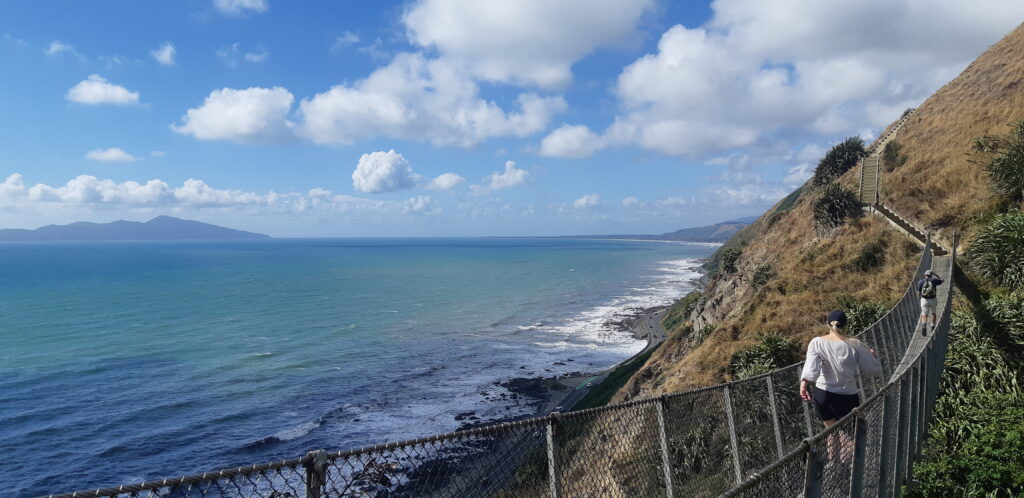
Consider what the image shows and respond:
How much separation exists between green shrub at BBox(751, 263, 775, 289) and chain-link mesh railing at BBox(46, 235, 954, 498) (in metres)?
20.9

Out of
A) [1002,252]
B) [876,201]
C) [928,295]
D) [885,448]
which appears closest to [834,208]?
[876,201]

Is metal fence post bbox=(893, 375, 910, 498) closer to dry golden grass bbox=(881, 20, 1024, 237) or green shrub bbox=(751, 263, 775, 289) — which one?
dry golden grass bbox=(881, 20, 1024, 237)

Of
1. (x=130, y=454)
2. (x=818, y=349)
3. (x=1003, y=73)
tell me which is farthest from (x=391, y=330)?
(x=818, y=349)

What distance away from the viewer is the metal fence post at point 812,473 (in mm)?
3240

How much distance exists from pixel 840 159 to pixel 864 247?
16.4 metres

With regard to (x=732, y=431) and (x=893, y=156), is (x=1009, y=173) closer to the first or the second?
(x=893, y=156)

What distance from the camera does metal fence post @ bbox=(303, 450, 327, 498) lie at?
341cm

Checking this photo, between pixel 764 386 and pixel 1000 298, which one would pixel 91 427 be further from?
pixel 1000 298

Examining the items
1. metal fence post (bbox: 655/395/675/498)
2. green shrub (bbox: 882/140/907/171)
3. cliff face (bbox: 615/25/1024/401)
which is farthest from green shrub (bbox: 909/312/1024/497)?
green shrub (bbox: 882/140/907/171)

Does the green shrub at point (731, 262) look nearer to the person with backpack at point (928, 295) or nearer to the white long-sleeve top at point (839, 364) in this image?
the person with backpack at point (928, 295)

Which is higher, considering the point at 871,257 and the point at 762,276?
the point at 871,257

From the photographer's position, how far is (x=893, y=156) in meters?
31.6

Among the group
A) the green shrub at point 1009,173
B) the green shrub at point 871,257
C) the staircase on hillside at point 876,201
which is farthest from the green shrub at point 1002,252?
the green shrub at point 871,257

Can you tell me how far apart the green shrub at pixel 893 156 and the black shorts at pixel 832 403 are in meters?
29.6
